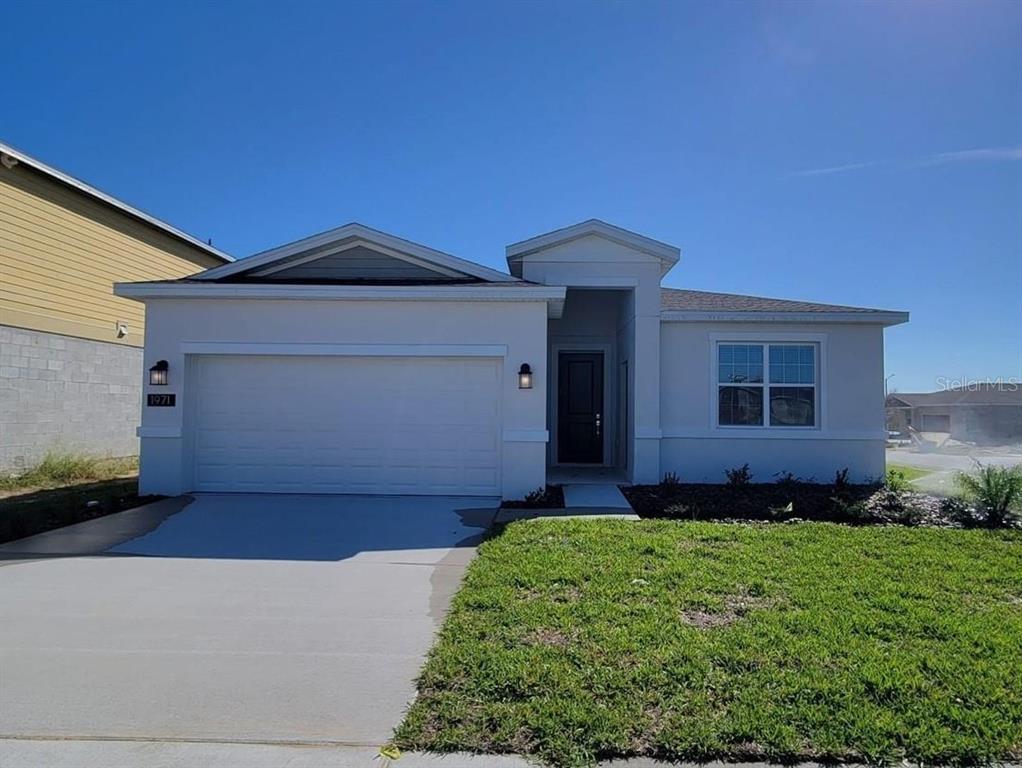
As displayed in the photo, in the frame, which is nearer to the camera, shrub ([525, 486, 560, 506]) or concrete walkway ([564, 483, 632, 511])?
concrete walkway ([564, 483, 632, 511])

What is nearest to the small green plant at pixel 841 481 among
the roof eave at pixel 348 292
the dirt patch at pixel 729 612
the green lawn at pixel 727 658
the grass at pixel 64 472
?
the green lawn at pixel 727 658

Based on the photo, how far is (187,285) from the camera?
974 centimetres

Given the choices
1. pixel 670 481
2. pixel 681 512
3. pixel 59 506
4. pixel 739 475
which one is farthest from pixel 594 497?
pixel 59 506

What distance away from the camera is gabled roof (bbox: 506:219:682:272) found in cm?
1113

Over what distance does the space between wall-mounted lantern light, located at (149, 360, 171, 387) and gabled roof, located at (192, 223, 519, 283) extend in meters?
1.66

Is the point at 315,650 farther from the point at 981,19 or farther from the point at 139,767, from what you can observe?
the point at 981,19

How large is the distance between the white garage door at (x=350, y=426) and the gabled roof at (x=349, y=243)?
1.65 m

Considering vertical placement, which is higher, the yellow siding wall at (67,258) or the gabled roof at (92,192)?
the gabled roof at (92,192)

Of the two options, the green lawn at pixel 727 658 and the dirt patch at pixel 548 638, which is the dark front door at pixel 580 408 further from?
the dirt patch at pixel 548 638

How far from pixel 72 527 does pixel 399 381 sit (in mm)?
4691

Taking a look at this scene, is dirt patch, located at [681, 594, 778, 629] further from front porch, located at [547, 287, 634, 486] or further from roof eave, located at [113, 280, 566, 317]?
front porch, located at [547, 287, 634, 486]

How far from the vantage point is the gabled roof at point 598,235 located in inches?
438

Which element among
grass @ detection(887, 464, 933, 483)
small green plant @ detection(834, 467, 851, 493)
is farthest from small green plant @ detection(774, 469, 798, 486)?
grass @ detection(887, 464, 933, 483)

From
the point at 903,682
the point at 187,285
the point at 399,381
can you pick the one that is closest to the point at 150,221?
the point at 187,285
